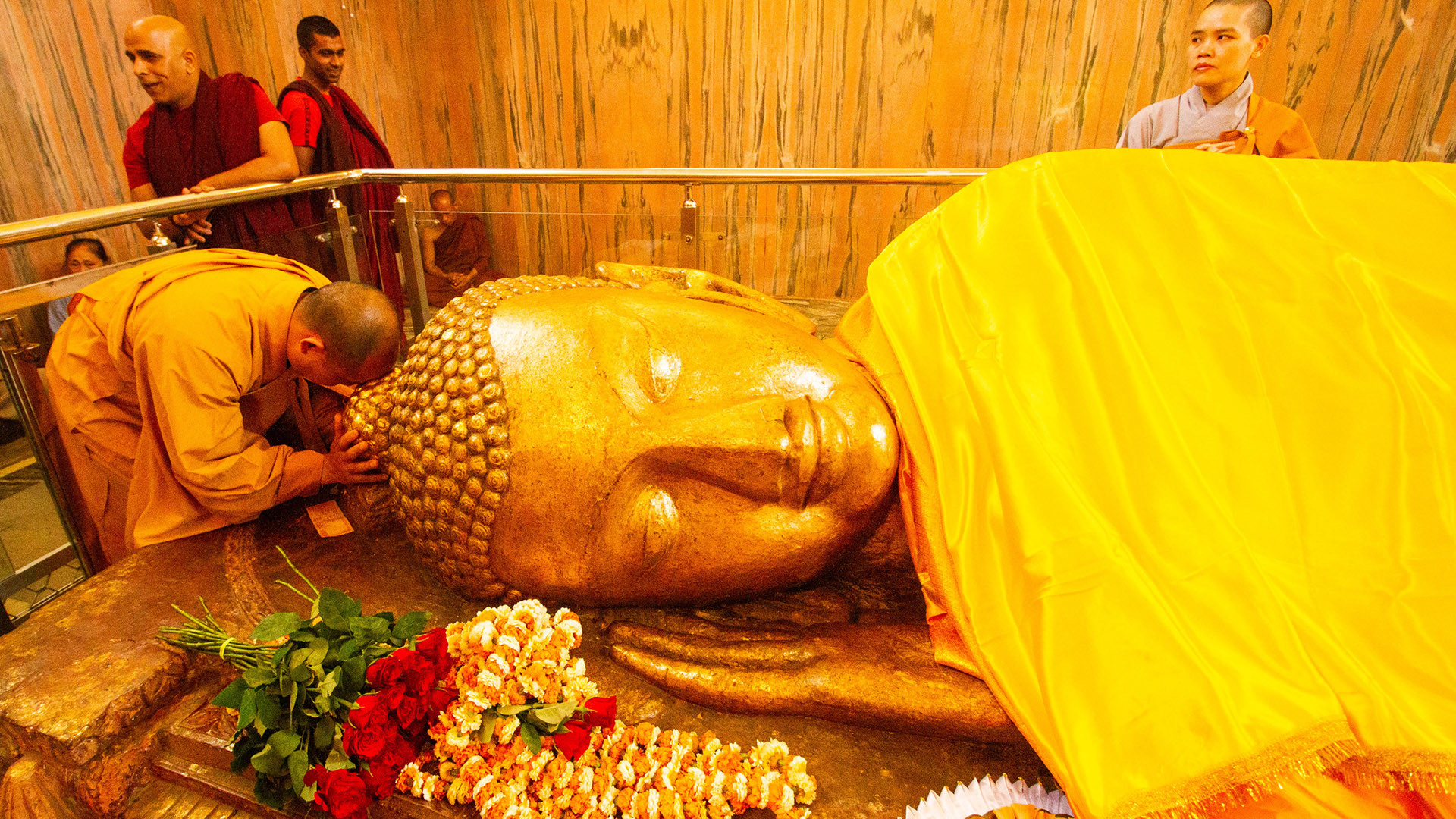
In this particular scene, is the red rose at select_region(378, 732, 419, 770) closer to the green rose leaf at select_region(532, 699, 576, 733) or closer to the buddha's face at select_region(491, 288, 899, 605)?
the green rose leaf at select_region(532, 699, 576, 733)

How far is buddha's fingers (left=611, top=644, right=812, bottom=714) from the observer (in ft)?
4.82

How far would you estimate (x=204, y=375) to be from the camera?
6.73 ft

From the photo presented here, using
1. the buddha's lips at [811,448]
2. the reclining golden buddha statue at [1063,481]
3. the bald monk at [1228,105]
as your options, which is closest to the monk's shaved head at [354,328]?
the reclining golden buddha statue at [1063,481]

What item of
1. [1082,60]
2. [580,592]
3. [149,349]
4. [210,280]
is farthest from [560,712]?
[1082,60]

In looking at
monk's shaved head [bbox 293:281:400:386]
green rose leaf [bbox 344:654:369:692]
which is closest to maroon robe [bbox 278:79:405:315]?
monk's shaved head [bbox 293:281:400:386]

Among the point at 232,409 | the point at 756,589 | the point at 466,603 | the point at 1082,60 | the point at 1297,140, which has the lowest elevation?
the point at 466,603

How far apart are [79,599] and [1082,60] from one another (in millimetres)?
4936

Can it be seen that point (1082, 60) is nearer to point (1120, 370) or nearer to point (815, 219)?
point (815, 219)

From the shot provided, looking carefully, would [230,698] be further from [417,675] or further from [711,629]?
[711,629]

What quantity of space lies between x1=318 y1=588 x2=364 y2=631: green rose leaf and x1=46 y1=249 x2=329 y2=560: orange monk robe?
69 centimetres

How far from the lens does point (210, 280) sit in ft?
7.32

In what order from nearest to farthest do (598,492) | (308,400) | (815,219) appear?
(598,492) → (308,400) → (815,219)

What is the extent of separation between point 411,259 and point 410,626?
2.36 m

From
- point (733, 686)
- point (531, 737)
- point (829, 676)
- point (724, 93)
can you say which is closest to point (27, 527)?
point (531, 737)
